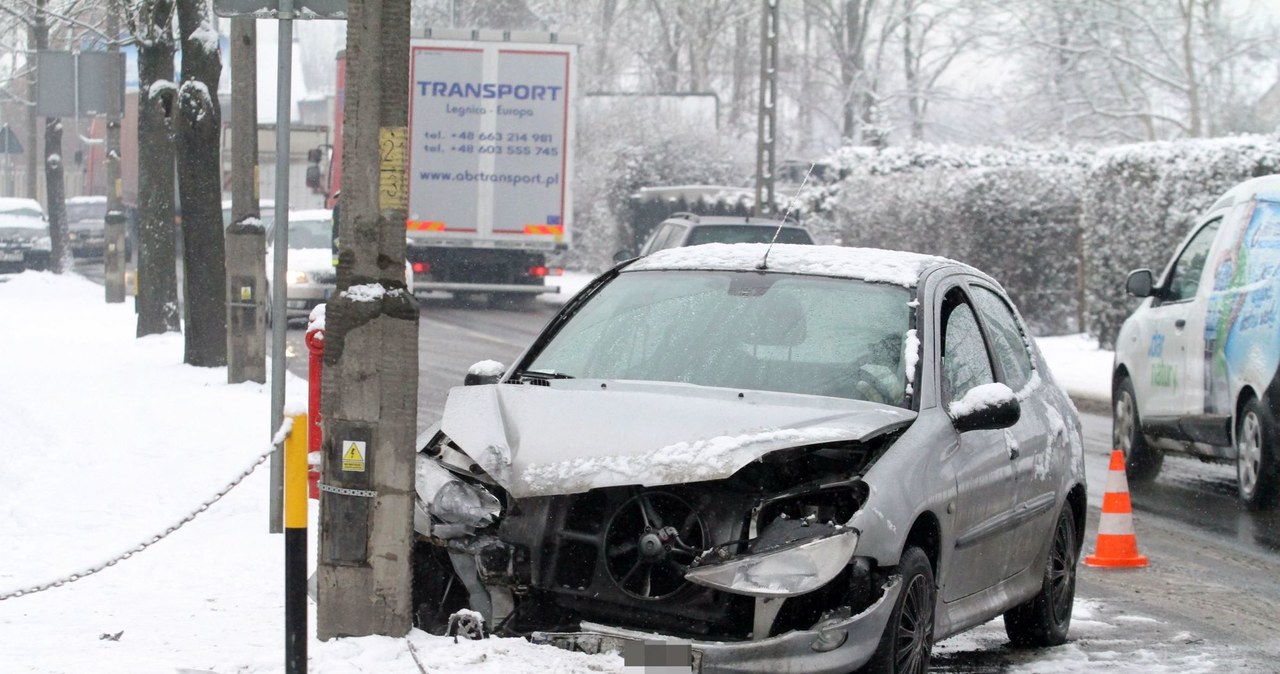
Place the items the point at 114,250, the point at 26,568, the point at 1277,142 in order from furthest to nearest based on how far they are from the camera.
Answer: the point at 114,250 < the point at 1277,142 < the point at 26,568

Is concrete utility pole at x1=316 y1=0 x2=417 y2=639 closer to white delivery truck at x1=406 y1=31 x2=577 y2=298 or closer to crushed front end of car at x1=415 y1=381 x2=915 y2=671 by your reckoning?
crushed front end of car at x1=415 y1=381 x2=915 y2=671

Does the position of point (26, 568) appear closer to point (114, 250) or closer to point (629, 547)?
point (629, 547)

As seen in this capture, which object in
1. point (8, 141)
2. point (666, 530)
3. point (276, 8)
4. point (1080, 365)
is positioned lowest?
point (1080, 365)

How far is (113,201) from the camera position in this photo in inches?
1096

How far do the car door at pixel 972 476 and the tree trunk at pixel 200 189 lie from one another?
382 inches

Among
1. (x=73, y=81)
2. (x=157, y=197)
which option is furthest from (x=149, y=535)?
(x=73, y=81)

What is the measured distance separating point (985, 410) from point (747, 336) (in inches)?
34.7

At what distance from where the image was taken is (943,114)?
62125 mm

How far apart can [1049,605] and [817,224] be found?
72.8 ft

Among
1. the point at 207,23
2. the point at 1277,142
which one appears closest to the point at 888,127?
the point at 1277,142

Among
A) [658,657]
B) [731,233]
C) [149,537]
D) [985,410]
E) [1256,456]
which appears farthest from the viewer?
[731,233]

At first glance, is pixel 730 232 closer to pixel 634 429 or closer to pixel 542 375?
pixel 542 375

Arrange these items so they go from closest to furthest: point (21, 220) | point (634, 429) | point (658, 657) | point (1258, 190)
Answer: point (658, 657) → point (634, 429) → point (1258, 190) → point (21, 220)

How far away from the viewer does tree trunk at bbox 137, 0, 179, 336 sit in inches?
685
